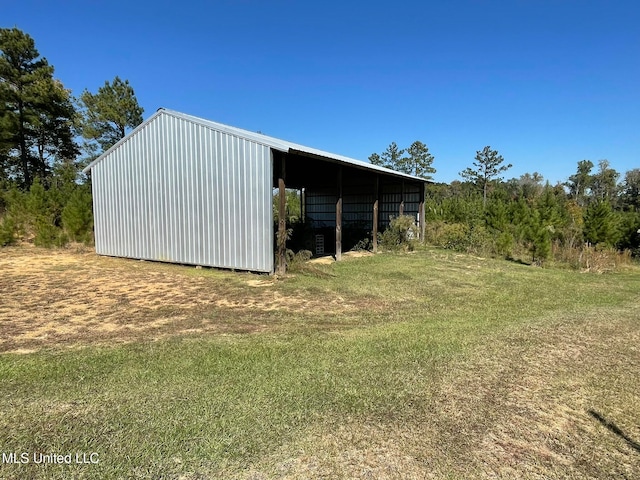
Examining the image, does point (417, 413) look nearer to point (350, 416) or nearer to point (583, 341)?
point (350, 416)

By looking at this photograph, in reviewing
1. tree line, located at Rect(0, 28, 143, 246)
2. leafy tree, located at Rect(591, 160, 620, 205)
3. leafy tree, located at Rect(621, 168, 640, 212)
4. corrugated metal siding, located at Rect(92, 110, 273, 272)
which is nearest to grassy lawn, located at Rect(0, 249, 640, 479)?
corrugated metal siding, located at Rect(92, 110, 273, 272)

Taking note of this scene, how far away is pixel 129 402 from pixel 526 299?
20.4ft

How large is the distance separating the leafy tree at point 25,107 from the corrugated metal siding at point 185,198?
12100 mm

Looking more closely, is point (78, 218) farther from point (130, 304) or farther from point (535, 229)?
point (535, 229)

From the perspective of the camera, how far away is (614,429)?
2402 mm

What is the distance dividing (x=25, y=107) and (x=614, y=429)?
2602 centimetres

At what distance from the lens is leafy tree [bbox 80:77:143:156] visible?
77.2ft


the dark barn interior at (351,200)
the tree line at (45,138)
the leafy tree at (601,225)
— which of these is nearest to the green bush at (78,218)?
the tree line at (45,138)

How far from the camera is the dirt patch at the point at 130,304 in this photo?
4.30 m

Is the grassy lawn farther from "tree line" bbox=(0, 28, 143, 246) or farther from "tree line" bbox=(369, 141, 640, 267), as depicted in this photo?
"tree line" bbox=(0, 28, 143, 246)

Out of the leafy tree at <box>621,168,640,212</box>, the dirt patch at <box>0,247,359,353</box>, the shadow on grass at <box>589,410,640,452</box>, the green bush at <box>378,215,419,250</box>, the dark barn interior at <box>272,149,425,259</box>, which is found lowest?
the dirt patch at <box>0,247,359,353</box>

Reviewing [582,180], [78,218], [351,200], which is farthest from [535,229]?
[582,180]

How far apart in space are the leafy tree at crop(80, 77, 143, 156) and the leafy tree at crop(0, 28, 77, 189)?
163cm

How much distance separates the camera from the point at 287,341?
13.1 feet
